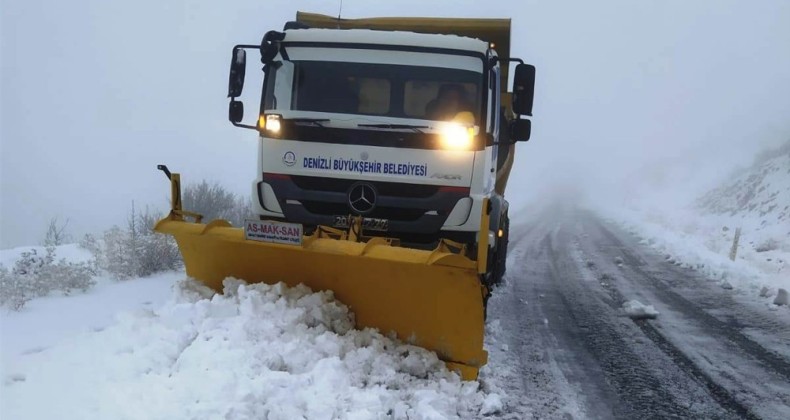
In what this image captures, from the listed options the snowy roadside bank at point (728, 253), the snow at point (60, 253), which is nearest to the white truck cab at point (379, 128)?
the snow at point (60, 253)

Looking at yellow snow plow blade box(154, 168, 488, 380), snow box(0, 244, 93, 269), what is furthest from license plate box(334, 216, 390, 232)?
snow box(0, 244, 93, 269)

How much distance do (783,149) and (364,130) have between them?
30313mm

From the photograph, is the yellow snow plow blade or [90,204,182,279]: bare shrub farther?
[90,204,182,279]: bare shrub

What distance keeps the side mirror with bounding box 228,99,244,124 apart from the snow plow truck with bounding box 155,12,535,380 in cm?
1

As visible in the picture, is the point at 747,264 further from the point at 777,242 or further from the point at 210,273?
the point at 210,273

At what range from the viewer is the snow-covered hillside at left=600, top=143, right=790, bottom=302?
9188 millimetres

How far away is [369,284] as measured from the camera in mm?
4219

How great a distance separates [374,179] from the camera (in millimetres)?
4809

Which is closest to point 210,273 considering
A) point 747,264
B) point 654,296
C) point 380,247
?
point 380,247

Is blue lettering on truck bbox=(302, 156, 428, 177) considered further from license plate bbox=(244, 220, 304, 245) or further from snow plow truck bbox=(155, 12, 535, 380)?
license plate bbox=(244, 220, 304, 245)

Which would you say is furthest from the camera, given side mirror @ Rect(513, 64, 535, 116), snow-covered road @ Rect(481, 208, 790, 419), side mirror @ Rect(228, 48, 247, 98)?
side mirror @ Rect(228, 48, 247, 98)

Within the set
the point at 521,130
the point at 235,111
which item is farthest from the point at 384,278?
the point at 235,111

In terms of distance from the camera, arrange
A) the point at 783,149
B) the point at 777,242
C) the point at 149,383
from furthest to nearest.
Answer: the point at 783,149 → the point at 777,242 → the point at 149,383

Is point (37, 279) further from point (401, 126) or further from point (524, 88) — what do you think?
point (524, 88)
